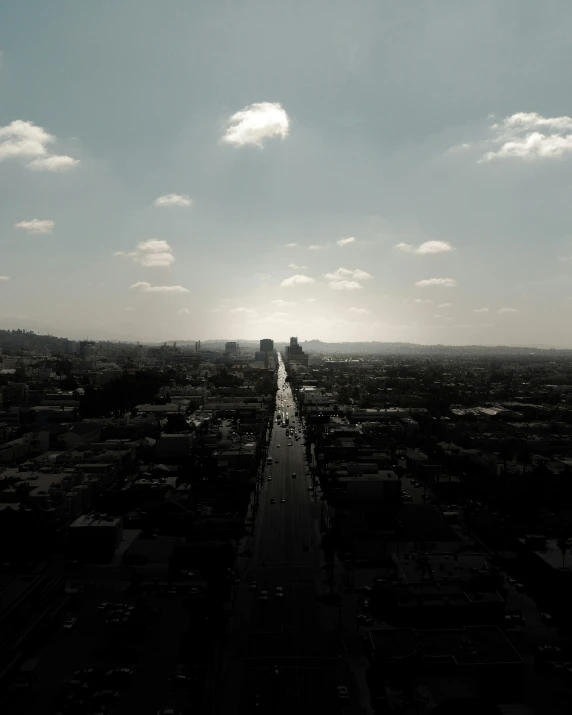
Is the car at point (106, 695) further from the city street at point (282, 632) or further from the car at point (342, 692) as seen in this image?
the car at point (342, 692)

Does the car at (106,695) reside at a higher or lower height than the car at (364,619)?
lower

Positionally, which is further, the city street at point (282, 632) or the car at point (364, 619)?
the car at point (364, 619)

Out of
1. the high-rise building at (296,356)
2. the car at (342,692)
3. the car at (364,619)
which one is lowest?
the car at (342,692)

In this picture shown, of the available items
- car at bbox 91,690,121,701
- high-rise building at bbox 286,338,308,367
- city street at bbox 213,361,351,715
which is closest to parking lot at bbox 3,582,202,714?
car at bbox 91,690,121,701

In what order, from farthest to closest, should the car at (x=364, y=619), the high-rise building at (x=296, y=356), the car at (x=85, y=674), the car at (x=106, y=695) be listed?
1. the high-rise building at (x=296, y=356)
2. the car at (x=364, y=619)
3. the car at (x=85, y=674)
4. the car at (x=106, y=695)

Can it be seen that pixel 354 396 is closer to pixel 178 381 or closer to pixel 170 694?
pixel 178 381

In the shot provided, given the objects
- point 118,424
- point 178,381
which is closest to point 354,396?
point 178,381

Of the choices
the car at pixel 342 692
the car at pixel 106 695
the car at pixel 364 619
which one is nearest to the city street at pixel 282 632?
the car at pixel 342 692

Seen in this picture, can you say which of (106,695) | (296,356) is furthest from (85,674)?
(296,356)

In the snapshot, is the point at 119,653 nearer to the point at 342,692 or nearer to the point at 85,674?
the point at 85,674

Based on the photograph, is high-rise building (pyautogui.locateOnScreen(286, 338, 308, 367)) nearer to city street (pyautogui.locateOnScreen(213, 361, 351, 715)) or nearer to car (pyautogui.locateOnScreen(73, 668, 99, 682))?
city street (pyautogui.locateOnScreen(213, 361, 351, 715))
